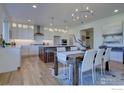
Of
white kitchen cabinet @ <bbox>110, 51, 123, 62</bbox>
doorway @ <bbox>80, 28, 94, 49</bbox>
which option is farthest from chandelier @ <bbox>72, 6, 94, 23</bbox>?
doorway @ <bbox>80, 28, 94, 49</bbox>

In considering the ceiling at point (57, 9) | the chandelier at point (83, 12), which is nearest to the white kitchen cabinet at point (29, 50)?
the ceiling at point (57, 9)

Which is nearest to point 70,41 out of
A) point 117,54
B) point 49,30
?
point 49,30

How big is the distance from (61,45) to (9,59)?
4947mm

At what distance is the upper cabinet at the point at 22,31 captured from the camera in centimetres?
912

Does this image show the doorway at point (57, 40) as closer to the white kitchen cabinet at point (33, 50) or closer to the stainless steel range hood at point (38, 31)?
the stainless steel range hood at point (38, 31)

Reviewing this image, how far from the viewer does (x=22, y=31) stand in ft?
31.3

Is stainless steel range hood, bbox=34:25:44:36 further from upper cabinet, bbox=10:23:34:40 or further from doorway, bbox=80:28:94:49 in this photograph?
doorway, bbox=80:28:94:49

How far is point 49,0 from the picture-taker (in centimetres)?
109

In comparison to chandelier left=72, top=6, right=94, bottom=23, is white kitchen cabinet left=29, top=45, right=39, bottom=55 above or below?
below

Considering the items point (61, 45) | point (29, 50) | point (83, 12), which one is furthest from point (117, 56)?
point (29, 50)

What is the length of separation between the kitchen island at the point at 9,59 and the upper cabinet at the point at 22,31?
5084mm

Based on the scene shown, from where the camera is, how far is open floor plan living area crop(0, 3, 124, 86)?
324 cm

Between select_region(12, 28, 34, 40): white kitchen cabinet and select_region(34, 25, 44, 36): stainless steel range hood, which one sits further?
select_region(34, 25, 44, 36): stainless steel range hood
